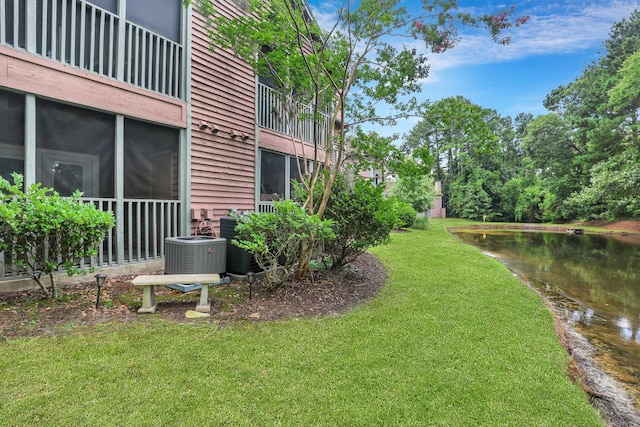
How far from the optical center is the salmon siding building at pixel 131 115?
3.93 meters

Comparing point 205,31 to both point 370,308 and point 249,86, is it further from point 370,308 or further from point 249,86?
point 370,308

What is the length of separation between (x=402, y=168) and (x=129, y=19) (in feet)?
15.7

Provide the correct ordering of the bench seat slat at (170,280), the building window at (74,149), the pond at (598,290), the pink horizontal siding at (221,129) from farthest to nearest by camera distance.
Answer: the pink horizontal siding at (221,129), the building window at (74,149), the pond at (598,290), the bench seat slat at (170,280)

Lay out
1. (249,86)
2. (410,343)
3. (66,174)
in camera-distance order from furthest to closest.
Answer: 1. (249,86)
2. (66,174)
3. (410,343)

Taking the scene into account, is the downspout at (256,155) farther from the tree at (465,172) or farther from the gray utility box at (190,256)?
the tree at (465,172)

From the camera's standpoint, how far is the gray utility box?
4.18 m

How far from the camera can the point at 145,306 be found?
11.5 ft

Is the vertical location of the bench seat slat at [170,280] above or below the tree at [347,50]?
below

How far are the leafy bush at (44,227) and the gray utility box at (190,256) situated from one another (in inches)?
31.1

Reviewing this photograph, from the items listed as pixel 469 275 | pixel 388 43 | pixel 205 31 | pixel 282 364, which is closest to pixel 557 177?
pixel 469 275

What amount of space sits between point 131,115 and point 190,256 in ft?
7.90

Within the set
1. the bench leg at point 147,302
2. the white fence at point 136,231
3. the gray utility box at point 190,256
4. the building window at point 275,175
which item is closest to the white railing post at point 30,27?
the white fence at point 136,231

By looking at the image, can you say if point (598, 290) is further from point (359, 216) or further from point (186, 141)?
point (186, 141)

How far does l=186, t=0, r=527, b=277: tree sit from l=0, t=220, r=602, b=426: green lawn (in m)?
1.73
